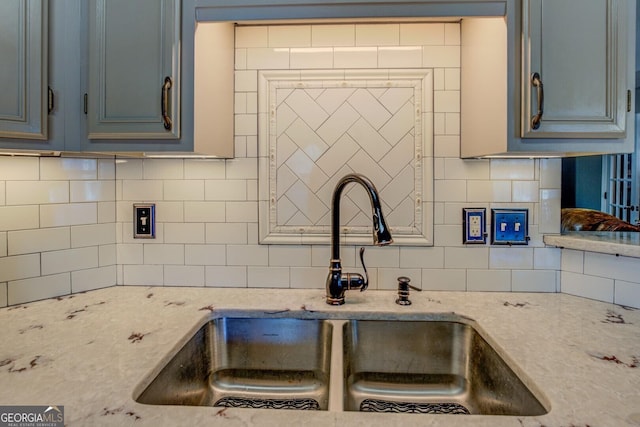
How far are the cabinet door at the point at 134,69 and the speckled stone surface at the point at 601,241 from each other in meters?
1.28

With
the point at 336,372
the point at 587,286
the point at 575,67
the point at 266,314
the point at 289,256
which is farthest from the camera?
the point at 289,256

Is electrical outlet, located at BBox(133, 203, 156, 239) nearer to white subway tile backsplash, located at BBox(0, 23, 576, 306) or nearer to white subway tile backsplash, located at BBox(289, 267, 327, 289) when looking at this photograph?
white subway tile backsplash, located at BBox(0, 23, 576, 306)

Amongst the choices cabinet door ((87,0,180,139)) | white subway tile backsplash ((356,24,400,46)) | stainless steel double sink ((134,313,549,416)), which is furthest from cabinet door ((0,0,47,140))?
white subway tile backsplash ((356,24,400,46))

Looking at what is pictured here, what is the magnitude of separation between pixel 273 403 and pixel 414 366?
438 mm

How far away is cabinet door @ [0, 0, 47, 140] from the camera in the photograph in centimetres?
93

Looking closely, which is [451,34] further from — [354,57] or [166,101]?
[166,101]

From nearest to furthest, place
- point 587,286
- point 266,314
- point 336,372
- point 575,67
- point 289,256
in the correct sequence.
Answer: point 336,372 < point 575,67 < point 266,314 < point 587,286 < point 289,256

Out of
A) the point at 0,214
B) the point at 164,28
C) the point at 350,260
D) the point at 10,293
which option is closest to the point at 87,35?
the point at 164,28

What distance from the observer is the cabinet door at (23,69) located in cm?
93

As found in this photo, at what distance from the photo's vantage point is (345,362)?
1.07 metres

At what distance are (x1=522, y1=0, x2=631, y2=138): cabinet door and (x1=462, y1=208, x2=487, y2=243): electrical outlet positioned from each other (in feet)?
1.23

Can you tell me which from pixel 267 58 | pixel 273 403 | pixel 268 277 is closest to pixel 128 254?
pixel 268 277

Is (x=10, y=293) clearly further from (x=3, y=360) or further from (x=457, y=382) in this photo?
(x=457, y=382)

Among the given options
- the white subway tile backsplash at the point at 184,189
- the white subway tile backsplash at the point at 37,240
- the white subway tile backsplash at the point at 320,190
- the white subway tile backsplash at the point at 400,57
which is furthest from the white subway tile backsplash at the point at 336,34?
the white subway tile backsplash at the point at 37,240
